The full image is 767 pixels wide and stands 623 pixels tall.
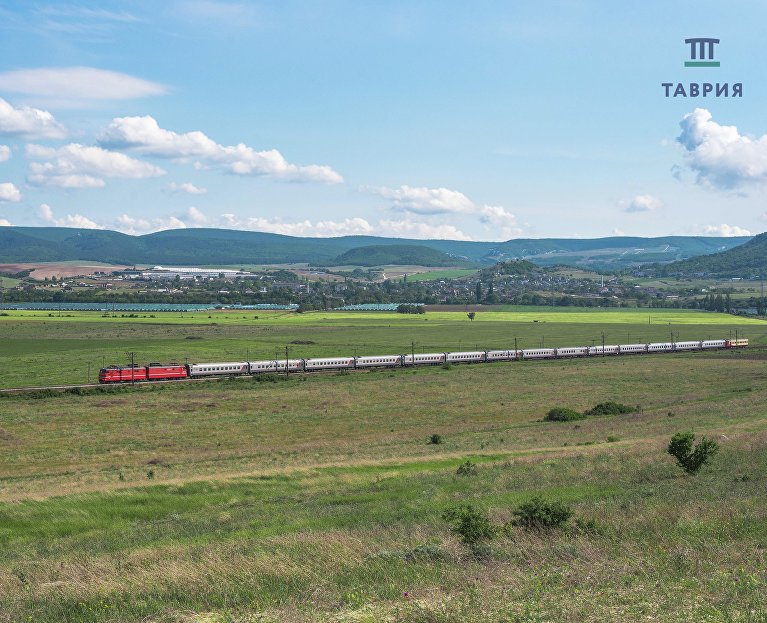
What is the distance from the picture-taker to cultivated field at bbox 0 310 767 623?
514 inches

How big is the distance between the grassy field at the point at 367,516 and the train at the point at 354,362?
2236 centimetres

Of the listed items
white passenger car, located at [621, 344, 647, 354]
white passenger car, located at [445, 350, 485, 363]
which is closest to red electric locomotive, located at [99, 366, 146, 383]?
white passenger car, located at [445, 350, 485, 363]

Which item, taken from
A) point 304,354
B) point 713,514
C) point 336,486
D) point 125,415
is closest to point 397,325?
point 304,354

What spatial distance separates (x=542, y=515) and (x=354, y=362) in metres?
85.6

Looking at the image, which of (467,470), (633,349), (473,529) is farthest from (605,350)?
(473,529)

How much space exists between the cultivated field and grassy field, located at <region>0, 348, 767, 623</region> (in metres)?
0.09

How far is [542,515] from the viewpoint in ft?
61.4

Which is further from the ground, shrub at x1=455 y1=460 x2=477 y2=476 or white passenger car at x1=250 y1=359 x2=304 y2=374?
shrub at x1=455 y1=460 x2=477 y2=476

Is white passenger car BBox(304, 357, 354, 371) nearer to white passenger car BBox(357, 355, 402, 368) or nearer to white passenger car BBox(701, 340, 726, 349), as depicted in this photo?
white passenger car BBox(357, 355, 402, 368)

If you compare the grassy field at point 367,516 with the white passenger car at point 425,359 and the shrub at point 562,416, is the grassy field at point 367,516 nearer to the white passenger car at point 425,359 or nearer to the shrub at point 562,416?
the shrub at point 562,416

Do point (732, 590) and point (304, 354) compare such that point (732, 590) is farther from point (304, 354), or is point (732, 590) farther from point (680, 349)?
point (680, 349)

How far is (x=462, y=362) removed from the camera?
A: 113000 mm

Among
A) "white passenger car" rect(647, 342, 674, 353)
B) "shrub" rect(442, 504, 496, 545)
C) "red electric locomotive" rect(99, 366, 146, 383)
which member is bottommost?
"white passenger car" rect(647, 342, 674, 353)

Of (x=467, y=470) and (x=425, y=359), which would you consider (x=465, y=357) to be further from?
(x=467, y=470)
